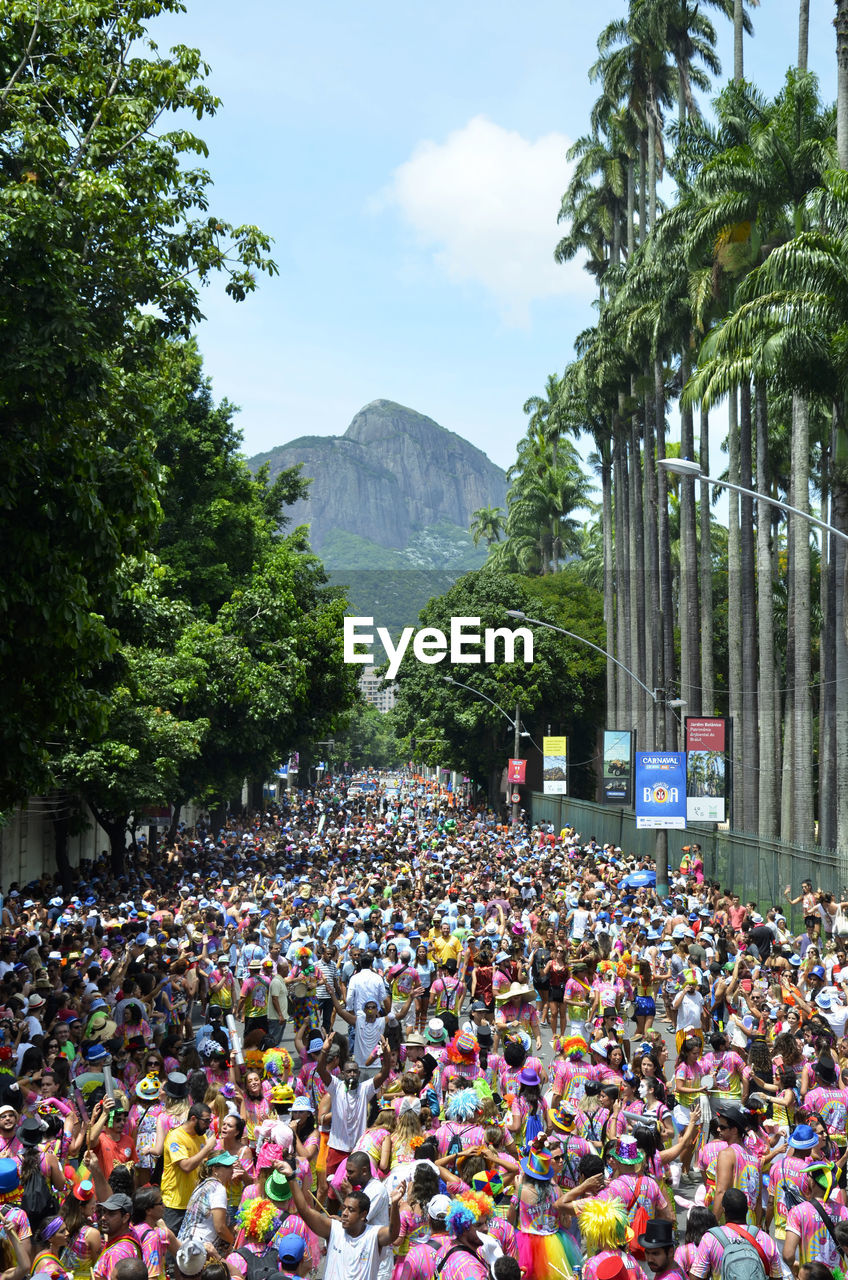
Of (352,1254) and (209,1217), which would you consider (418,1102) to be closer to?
(209,1217)

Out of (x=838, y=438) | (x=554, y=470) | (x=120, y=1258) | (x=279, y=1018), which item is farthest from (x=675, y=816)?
(x=554, y=470)

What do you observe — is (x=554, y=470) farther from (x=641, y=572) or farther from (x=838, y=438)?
(x=838, y=438)

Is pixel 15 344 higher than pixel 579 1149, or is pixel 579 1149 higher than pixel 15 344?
pixel 15 344

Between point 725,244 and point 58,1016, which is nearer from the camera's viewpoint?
point 58,1016

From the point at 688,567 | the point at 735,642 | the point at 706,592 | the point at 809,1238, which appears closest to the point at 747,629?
the point at 735,642

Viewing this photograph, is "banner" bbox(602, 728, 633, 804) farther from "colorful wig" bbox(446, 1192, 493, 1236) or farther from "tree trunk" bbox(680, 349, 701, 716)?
"colorful wig" bbox(446, 1192, 493, 1236)

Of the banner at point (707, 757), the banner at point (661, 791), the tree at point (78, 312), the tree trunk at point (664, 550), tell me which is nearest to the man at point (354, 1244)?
the tree at point (78, 312)

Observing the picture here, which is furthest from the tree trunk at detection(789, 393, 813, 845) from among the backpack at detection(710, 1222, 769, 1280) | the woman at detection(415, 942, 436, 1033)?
the backpack at detection(710, 1222, 769, 1280)
